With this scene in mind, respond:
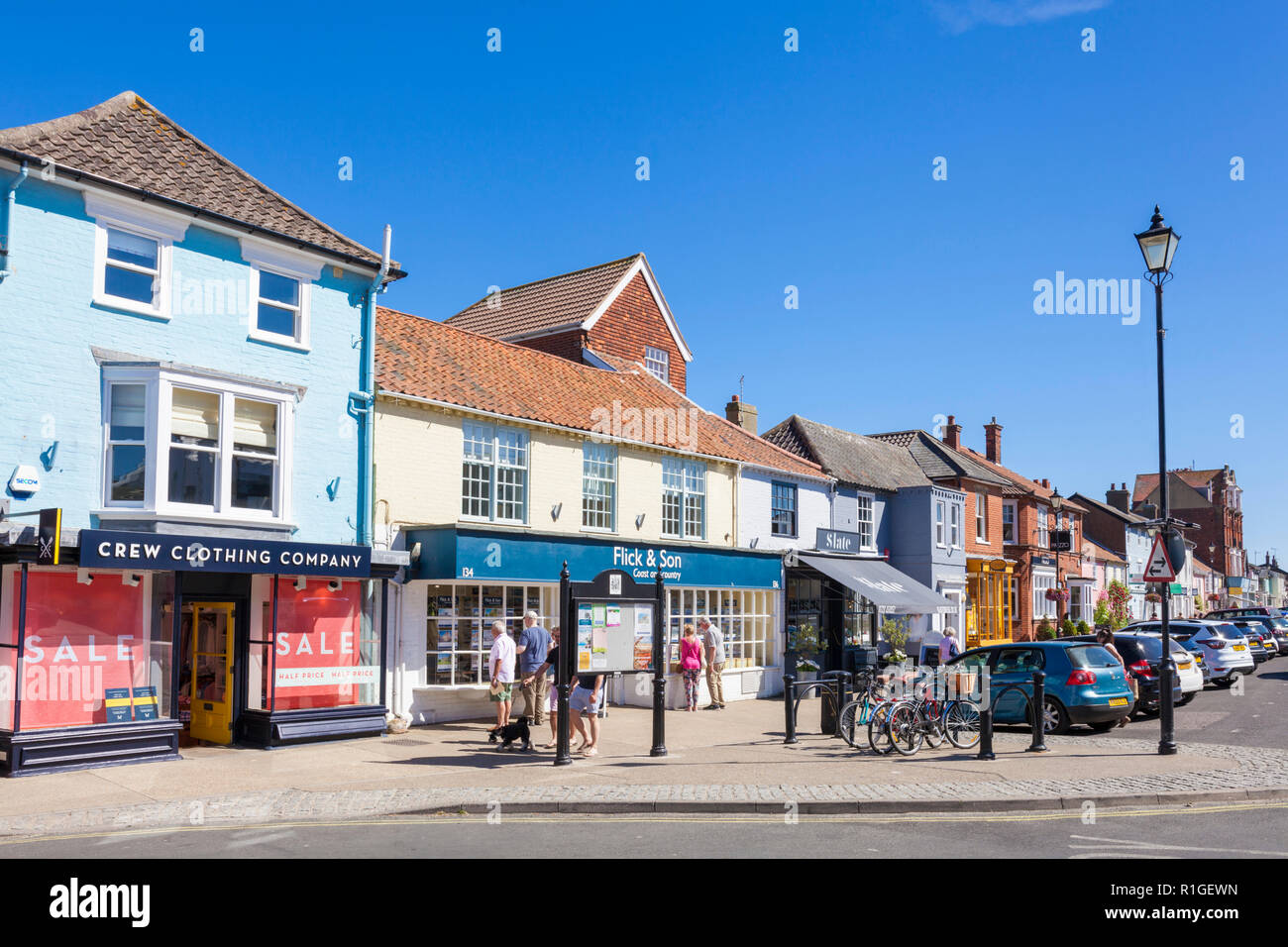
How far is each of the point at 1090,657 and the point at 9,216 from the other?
679 inches

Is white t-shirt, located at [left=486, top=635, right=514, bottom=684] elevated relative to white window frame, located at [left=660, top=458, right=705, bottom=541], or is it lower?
lower

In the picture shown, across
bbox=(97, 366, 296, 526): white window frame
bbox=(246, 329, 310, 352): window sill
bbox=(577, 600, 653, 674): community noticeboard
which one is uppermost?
bbox=(246, 329, 310, 352): window sill

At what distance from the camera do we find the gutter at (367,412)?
1723 cm

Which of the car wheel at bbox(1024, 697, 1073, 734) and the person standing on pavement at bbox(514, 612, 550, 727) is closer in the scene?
the person standing on pavement at bbox(514, 612, 550, 727)

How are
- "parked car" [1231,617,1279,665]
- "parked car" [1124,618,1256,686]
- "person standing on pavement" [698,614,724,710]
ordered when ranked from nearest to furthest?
"person standing on pavement" [698,614,724,710], "parked car" [1124,618,1256,686], "parked car" [1231,617,1279,665]

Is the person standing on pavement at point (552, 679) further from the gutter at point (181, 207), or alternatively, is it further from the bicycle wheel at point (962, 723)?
the gutter at point (181, 207)

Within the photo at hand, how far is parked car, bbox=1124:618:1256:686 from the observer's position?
28016 mm

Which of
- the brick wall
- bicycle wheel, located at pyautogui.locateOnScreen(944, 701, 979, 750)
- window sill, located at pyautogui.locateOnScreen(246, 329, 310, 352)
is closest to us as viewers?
bicycle wheel, located at pyautogui.locateOnScreen(944, 701, 979, 750)

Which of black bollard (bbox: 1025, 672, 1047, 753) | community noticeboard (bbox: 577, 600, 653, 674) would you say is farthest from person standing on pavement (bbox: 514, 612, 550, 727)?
black bollard (bbox: 1025, 672, 1047, 753)

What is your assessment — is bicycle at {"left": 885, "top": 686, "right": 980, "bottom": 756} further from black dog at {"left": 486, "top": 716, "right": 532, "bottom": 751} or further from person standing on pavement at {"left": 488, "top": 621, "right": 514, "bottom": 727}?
person standing on pavement at {"left": 488, "top": 621, "right": 514, "bottom": 727}

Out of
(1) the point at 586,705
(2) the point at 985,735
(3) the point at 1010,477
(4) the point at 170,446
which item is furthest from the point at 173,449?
(3) the point at 1010,477

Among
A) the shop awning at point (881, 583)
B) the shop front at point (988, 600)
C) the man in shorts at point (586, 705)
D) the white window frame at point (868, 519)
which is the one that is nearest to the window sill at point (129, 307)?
the man in shorts at point (586, 705)

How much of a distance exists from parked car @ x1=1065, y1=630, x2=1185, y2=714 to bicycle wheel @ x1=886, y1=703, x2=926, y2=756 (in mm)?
7125

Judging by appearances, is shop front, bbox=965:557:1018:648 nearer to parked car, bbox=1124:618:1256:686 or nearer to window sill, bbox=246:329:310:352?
parked car, bbox=1124:618:1256:686
